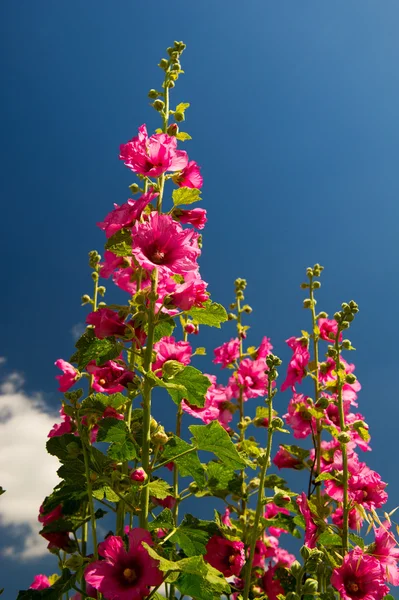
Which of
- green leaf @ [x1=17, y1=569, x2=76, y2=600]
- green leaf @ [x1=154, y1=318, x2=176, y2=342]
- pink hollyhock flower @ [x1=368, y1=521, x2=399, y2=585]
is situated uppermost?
green leaf @ [x1=154, y1=318, x2=176, y2=342]

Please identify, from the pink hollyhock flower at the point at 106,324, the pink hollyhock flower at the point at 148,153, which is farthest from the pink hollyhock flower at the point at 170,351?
the pink hollyhock flower at the point at 148,153

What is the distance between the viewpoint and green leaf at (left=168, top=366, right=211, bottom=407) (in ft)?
6.44

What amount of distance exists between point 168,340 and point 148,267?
1.78 feet

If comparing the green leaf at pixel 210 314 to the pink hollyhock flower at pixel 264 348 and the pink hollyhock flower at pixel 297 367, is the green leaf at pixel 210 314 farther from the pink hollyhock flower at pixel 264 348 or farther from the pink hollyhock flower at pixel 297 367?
the pink hollyhock flower at pixel 264 348

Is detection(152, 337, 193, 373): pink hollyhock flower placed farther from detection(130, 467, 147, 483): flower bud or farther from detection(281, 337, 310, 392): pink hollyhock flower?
detection(281, 337, 310, 392): pink hollyhock flower

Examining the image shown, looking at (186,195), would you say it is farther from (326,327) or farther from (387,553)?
(387,553)

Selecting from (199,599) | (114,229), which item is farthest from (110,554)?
(114,229)

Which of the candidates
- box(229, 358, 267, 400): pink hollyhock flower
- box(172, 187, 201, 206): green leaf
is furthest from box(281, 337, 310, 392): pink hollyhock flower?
box(172, 187, 201, 206): green leaf

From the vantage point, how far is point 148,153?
2207 mm

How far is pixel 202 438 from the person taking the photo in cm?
199

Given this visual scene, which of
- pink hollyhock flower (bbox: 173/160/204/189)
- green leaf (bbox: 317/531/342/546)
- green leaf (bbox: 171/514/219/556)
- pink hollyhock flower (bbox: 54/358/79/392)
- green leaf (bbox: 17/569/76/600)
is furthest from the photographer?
pink hollyhock flower (bbox: 54/358/79/392)

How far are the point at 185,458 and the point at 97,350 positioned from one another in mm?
500

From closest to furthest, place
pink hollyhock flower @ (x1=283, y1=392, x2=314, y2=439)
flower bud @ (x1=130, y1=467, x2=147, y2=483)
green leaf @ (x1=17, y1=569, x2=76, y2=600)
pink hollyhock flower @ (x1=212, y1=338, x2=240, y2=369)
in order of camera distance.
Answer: flower bud @ (x1=130, y1=467, x2=147, y2=483) < green leaf @ (x1=17, y1=569, x2=76, y2=600) < pink hollyhock flower @ (x1=283, y1=392, x2=314, y2=439) < pink hollyhock flower @ (x1=212, y1=338, x2=240, y2=369)

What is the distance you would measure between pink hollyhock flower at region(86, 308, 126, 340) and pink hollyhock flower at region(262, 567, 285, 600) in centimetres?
158
